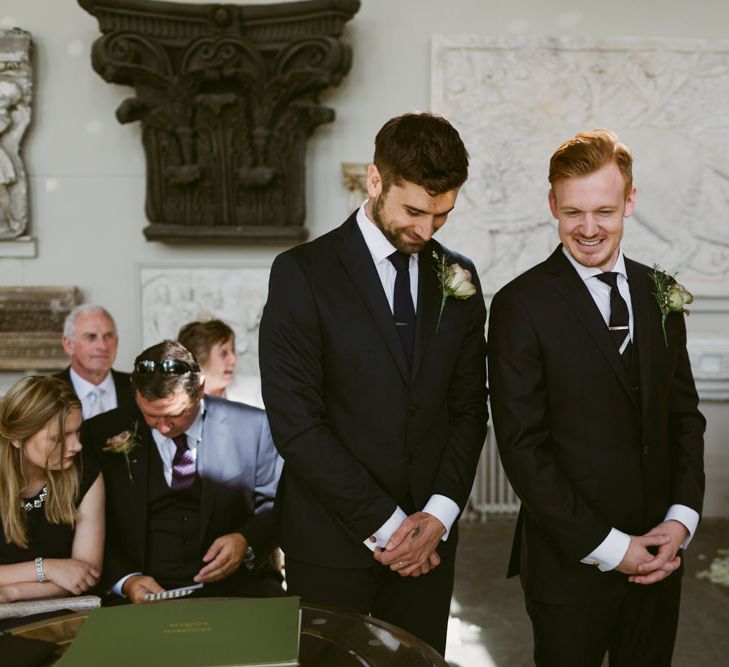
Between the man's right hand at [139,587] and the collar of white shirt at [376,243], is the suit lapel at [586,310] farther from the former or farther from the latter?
the man's right hand at [139,587]

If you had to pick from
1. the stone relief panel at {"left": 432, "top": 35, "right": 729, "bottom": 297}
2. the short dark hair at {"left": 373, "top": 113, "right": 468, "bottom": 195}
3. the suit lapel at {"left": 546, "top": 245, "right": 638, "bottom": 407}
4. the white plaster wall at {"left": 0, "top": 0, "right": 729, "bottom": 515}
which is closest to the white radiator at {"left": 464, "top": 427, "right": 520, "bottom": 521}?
the stone relief panel at {"left": 432, "top": 35, "right": 729, "bottom": 297}

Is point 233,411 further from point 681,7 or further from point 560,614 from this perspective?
point 681,7

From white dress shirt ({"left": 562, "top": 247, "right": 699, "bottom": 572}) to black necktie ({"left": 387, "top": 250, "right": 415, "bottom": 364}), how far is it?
0.42 meters

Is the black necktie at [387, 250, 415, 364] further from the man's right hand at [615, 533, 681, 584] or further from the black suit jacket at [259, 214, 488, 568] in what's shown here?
the man's right hand at [615, 533, 681, 584]

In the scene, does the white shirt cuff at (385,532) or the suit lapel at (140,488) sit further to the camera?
the suit lapel at (140,488)

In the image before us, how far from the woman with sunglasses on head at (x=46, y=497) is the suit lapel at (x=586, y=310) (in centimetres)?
158

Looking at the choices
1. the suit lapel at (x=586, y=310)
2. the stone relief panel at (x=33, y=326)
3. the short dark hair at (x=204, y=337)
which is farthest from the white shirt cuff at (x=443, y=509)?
the stone relief panel at (x=33, y=326)

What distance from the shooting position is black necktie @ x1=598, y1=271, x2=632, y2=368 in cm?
209

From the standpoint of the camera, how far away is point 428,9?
5.56 meters

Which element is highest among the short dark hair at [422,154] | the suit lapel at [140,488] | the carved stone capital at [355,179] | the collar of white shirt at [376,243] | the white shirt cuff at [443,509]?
the carved stone capital at [355,179]

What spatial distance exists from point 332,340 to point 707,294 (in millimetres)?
4379

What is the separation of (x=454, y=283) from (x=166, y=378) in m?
1.15

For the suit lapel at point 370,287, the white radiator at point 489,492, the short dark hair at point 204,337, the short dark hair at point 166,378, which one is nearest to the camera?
the suit lapel at point 370,287

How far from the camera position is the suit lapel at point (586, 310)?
204 cm
